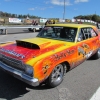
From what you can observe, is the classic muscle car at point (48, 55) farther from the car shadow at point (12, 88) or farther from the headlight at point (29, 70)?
the car shadow at point (12, 88)

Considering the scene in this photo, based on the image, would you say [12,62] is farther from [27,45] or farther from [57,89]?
[57,89]

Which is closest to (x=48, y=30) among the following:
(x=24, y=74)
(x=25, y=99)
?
(x=24, y=74)

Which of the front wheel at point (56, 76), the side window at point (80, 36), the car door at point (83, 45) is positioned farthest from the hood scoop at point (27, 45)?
the side window at point (80, 36)

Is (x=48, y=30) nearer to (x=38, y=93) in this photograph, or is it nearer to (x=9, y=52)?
(x=9, y=52)

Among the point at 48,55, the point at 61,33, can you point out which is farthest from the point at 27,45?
the point at 61,33

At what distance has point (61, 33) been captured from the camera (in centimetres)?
563

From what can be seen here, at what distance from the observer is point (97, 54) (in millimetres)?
7395

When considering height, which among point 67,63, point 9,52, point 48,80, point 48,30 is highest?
point 48,30

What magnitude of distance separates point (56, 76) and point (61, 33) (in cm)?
167

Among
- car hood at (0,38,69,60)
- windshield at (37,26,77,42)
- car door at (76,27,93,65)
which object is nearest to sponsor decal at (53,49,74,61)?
car hood at (0,38,69,60)

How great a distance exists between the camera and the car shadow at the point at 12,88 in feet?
13.2

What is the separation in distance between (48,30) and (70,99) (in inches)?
110

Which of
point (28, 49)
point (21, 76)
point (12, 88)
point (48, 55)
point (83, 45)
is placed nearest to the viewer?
point (21, 76)

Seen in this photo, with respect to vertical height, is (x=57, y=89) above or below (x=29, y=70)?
below
